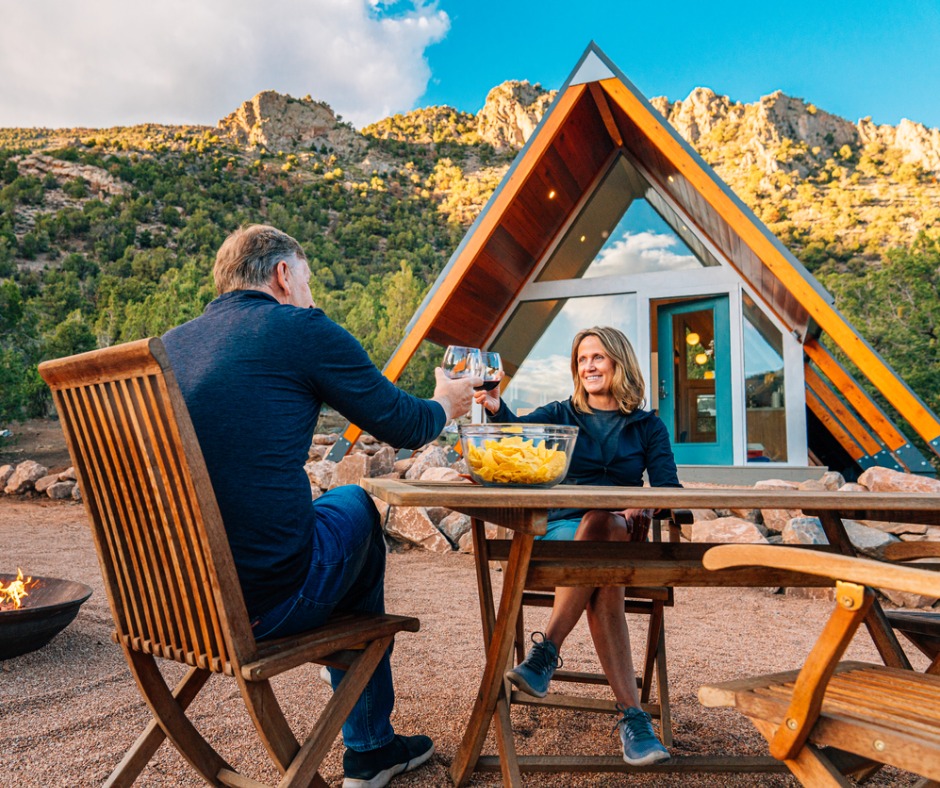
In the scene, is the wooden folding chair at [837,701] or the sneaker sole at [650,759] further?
the sneaker sole at [650,759]

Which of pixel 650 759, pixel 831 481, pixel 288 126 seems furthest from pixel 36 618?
pixel 288 126

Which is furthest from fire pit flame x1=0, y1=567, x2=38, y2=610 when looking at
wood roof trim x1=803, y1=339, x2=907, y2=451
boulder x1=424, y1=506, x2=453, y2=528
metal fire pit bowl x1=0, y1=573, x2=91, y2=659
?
wood roof trim x1=803, y1=339, x2=907, y2=451

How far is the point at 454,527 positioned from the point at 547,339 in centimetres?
347

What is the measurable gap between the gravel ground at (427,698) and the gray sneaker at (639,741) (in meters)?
0.16

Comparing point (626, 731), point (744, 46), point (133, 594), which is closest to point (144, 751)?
point (133, 594)

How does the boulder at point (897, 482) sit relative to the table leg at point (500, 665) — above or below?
below

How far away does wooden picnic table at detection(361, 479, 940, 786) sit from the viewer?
1.42 meters

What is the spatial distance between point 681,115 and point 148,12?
5387 centimetres

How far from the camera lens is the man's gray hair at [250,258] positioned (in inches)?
71.7

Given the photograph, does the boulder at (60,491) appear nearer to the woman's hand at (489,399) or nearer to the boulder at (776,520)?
the boulder at (776,520)

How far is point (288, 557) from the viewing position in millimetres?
1523

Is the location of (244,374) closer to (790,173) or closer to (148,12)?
(790,173)

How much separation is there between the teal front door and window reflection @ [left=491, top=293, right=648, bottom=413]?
570 millimetres

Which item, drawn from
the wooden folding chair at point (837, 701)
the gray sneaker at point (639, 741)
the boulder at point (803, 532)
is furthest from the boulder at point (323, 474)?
the wooden folding chair at point (837, 701)
